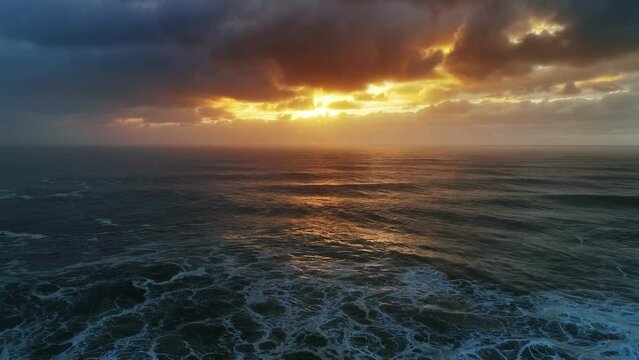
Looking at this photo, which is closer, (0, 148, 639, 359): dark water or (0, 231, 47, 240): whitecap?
(0, 148, 639, 359): dark water

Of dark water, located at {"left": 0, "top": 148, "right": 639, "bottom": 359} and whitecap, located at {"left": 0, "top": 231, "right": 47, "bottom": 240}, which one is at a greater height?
whitecap, located at {"left": 0, "top": 231, "right": 47, "bottom": 240}

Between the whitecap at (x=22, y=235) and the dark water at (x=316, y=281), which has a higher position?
the whitecap at (x=22, y=235)

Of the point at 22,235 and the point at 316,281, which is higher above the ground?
the point at 22,235


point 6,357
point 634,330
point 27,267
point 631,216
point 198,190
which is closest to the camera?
point 6,357

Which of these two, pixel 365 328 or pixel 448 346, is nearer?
pixel 448 346

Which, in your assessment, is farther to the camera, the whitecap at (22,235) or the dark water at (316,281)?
the whitecap at (22,235)

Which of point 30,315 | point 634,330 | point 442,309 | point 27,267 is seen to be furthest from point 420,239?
point 27,267

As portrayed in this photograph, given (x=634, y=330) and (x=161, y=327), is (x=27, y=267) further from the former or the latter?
(x=634, y=330)

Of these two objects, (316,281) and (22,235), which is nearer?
(316,281)
